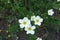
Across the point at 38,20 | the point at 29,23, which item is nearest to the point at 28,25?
the point at 29,23

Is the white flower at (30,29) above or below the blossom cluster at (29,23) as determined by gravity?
below

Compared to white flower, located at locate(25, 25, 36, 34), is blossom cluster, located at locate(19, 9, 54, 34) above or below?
above

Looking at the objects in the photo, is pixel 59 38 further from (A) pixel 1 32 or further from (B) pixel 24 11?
(A) pixel 1 32

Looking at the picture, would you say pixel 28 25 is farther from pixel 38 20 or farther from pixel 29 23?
pixel 38 20

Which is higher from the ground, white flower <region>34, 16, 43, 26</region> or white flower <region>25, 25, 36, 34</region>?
white flower <region>34, 16, 43, 26</region>

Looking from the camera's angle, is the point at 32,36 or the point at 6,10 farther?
the point at 6,10

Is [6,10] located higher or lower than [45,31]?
higher

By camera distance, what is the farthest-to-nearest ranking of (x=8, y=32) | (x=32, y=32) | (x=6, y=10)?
1. (x=6, y=10)
2. (x=8, y=32)
3. (x=32, y=32)

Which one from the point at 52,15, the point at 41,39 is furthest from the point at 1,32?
the point at 52,15

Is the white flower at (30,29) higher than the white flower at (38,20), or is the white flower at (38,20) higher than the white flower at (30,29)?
the white flower at (38,20)

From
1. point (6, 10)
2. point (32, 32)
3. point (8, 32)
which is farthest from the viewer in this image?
point (6, 10)

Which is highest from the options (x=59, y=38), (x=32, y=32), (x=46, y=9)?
(x=46, y=9)
